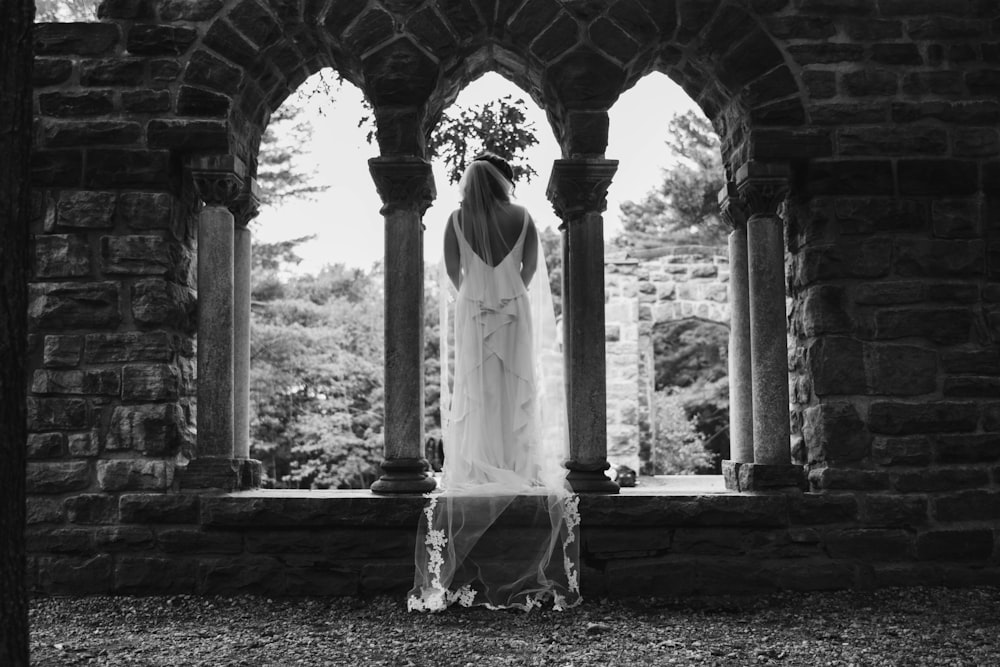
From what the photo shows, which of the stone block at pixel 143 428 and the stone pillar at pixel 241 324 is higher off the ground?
the stone pillar at pixel 241 324

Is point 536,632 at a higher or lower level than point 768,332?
lower

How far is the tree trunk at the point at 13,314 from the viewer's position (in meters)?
2.12

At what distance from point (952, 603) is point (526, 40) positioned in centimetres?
342

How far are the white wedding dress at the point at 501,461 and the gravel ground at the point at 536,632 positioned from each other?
17cm

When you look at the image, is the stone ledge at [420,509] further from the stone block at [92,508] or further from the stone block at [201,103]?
the stone block at [201,103]

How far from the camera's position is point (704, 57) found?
4.69 metres

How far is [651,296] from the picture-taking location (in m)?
10.1

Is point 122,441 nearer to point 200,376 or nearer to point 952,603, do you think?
point 200,376

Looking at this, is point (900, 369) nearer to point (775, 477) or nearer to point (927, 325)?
point (927, 325)

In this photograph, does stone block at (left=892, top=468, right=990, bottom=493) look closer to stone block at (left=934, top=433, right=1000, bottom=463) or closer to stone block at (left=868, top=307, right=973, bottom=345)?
stone block at (left=934, top=433, right=1000, bottom=463)

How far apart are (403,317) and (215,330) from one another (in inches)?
38.1

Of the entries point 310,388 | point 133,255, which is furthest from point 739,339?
point 310,388

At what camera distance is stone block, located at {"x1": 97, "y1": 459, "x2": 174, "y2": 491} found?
4387 mm

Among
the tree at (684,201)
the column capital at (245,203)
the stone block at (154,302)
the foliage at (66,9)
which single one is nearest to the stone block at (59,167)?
the stone block at (154,302)
